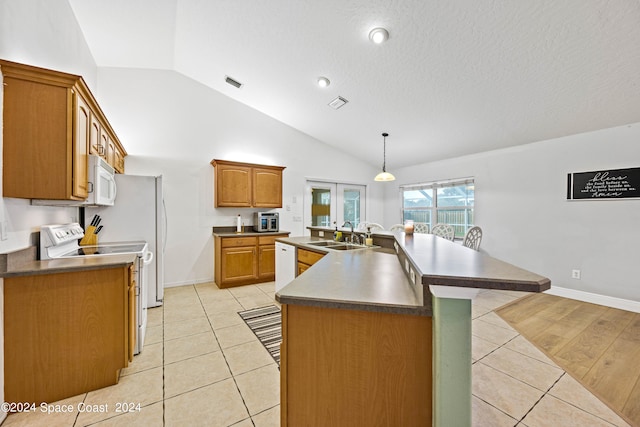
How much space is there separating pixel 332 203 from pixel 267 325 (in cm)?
370

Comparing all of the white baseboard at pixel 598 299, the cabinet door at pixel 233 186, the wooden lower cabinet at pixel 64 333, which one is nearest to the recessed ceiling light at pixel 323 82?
the cabinet door at pixel 233 186

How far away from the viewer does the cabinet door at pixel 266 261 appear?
444cm

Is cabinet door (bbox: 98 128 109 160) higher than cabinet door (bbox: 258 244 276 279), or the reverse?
cabinet door (bbox: 98 128 109 160)

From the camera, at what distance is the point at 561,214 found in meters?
3.64

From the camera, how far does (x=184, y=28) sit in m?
3.24

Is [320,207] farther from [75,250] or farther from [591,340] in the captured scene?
[591,340]

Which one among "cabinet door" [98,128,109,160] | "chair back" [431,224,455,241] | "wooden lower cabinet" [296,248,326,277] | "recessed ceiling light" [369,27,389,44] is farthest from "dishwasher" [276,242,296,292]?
"chair back" [431,224,455,241]

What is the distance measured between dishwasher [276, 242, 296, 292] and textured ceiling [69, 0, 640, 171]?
238 centimetres

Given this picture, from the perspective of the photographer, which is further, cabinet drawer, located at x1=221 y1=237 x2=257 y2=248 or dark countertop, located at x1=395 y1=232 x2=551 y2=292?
cabinet drawer, located at x1=221 y1=237 x2=257 y2=248

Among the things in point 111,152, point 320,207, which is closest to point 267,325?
point 111,152

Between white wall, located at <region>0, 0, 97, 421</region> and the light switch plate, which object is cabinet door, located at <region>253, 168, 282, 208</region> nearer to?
white wall, located at <region>0, 0, 97, 421</region>

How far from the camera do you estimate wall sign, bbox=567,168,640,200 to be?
3094mm

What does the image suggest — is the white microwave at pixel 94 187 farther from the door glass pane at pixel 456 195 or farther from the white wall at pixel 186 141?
the door glass pane at pixel 456 195

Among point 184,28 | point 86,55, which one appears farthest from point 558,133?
point 86,55
